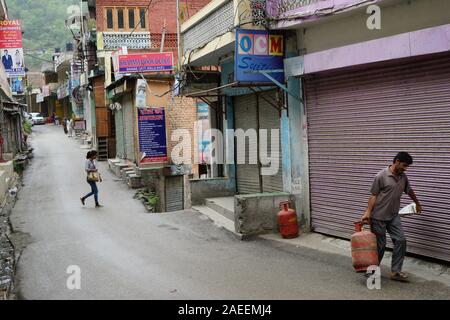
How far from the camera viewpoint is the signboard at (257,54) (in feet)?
30.8

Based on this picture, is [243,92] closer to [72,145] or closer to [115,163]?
[115,163]

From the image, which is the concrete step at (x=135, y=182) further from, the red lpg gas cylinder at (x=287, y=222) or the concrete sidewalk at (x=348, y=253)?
the red lpg gas cylinder at (x=287, y=222)

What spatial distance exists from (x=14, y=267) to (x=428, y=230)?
6.74m

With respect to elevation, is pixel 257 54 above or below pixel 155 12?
below

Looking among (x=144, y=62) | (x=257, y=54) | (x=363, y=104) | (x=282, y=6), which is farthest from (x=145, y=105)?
(x=363, y=104)

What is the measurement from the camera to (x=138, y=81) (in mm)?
17969

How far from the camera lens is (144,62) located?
60.1ft

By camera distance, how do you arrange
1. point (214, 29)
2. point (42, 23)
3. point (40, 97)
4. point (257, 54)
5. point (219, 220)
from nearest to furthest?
point (257, 54), point (214, 29), point (219, 220), point (40, 97), point (42, 23)

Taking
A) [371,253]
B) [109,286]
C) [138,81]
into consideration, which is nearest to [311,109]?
[371,253]

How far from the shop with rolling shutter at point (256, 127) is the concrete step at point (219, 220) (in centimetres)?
126

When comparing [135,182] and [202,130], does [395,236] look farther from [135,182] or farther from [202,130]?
[202,130]

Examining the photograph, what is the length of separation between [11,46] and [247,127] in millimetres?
14134

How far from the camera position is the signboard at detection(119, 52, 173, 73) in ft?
59.9

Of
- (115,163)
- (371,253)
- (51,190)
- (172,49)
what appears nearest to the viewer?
(371,253)
